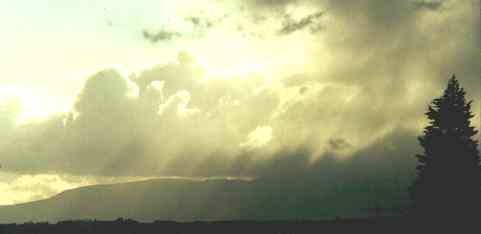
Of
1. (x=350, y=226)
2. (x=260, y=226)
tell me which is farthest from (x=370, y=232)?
(x=260, y=226)

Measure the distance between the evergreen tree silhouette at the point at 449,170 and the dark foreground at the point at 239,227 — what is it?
26.6ft

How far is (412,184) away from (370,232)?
1263 cm

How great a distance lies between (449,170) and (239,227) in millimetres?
18519

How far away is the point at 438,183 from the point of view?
186ft

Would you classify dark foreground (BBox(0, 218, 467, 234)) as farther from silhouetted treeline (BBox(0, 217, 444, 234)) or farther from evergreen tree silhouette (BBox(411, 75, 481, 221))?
evergreen tree silhouette (BBox(411, 75, 481, 221))

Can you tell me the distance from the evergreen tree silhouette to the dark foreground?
8.09 metres

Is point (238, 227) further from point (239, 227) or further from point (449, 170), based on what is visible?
point (449, 170)

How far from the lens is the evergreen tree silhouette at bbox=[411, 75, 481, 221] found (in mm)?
56031

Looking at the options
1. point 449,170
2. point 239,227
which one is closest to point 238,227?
point 239,227

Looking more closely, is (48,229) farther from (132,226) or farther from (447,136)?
(447,136)

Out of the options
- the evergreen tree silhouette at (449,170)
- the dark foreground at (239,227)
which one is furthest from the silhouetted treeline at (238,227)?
the evergreen tree silhouette at (449,170)

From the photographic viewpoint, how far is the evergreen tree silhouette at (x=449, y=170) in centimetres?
5603

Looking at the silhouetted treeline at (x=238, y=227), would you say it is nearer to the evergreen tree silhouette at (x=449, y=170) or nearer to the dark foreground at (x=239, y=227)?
the dark foreground at (x=239, y=227)

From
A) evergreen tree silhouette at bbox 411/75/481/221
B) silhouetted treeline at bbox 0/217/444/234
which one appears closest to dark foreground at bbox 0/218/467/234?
silhouetted treeline at bbox 0/217/444/234
